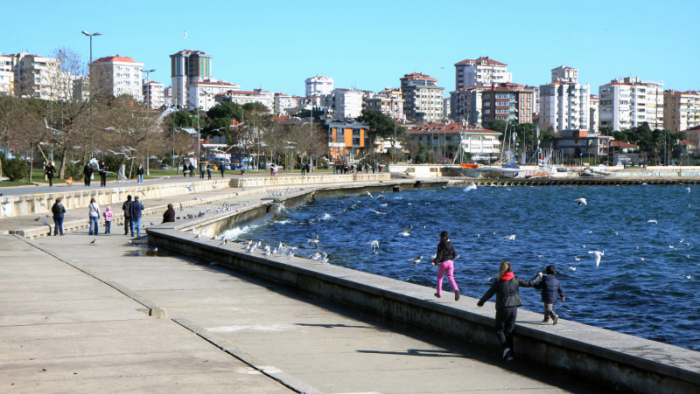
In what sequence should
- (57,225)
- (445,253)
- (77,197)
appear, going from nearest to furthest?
(445,253) < (57,225) < (77,197)

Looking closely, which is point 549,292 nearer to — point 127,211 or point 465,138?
point 127,211

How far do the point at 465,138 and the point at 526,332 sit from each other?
477 ft

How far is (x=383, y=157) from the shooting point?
135m

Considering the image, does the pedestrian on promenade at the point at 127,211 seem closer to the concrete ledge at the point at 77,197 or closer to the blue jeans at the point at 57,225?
the blue jeans at the point at 57,225

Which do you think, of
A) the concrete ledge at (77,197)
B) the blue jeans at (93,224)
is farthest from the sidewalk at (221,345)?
the concrete ledge at (77,197)

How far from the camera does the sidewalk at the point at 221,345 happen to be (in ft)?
23.5

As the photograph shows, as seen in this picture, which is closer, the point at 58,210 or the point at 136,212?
the point at 58,210

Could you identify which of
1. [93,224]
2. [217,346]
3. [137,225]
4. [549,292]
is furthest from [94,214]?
[549,292]

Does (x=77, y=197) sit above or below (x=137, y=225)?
above

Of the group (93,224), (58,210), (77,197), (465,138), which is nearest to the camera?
(58,210)

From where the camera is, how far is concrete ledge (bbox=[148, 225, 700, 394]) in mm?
6852

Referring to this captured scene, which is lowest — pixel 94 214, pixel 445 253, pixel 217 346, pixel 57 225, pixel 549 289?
pixel 217 346

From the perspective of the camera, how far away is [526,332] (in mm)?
8320

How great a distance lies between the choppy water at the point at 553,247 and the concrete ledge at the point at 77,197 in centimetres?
683
